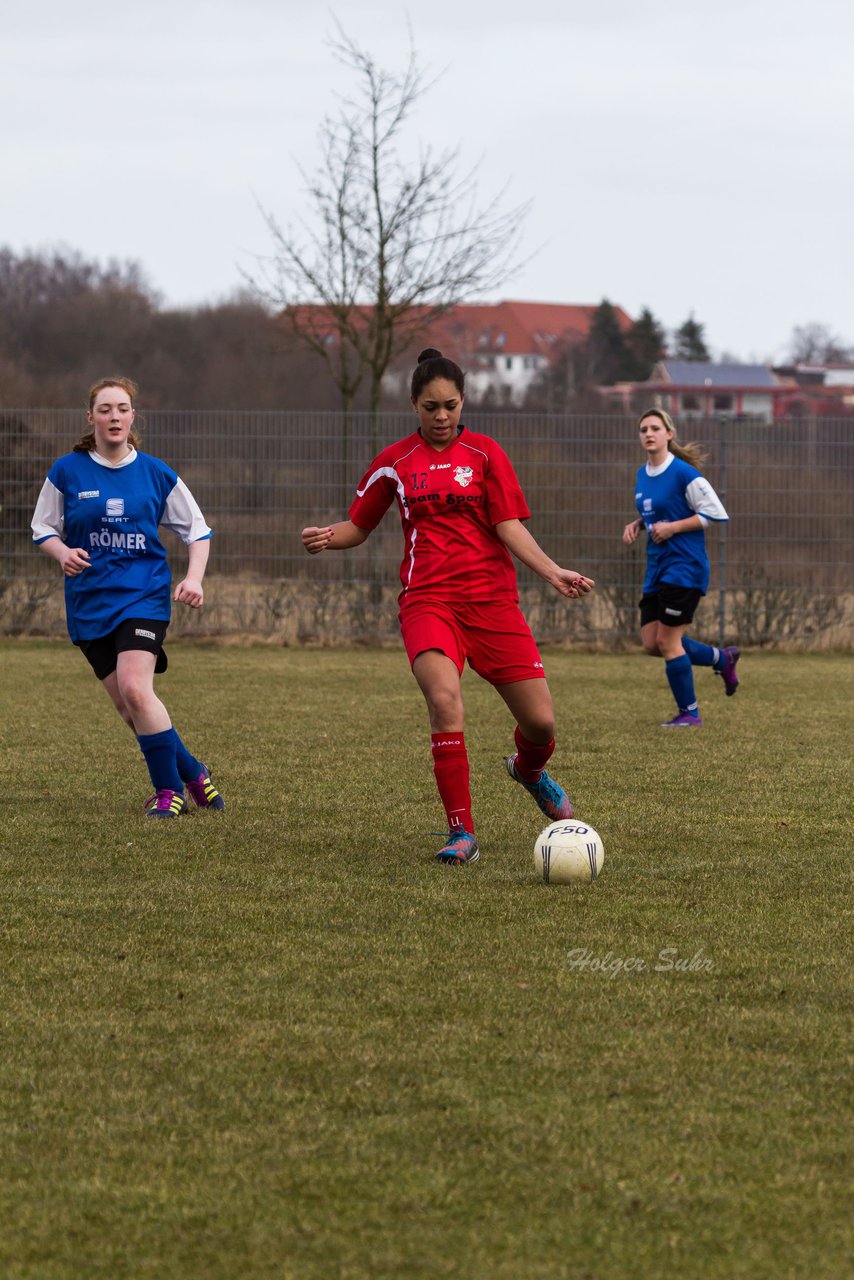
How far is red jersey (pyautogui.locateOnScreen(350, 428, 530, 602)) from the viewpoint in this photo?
610cm

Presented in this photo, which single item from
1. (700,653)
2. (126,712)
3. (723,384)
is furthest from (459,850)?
(723,384)

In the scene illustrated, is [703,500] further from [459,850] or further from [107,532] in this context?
[459,850]

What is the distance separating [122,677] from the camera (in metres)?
6.82

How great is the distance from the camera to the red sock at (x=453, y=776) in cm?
606

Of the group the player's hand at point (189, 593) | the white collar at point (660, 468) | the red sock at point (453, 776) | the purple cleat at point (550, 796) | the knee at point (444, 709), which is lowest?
the purple cleat at point (550, 796)

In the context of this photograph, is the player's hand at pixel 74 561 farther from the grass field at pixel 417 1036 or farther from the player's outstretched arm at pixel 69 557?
the grass field at pixel 417 1036

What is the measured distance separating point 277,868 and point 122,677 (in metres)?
1.35

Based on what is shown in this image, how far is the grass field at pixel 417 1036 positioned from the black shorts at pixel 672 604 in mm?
2627

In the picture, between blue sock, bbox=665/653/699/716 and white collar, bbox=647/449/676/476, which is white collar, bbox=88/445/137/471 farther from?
white collar, bbox=647/449/676/476

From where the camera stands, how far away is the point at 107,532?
695 centimetres

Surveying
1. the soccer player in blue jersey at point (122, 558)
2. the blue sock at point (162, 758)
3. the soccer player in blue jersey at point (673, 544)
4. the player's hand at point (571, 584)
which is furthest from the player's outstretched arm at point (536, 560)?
the soccer player in blue jersey at point (673, 544)

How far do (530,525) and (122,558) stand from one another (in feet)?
31.9

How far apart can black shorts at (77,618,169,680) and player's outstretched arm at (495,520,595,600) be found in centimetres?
159

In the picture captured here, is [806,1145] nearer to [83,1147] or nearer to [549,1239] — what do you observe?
[549,1239]
